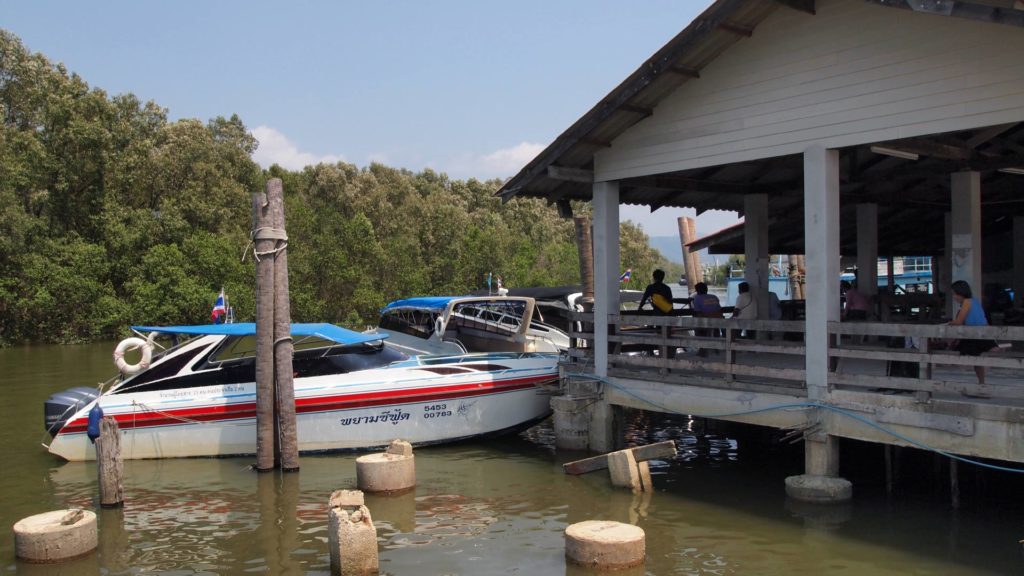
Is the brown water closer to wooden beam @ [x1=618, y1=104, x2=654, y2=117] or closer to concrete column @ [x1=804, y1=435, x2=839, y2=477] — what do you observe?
concrete column @ [x1=804, y1=435, x2=839, y2=477]

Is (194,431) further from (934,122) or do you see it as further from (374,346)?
(934,122)

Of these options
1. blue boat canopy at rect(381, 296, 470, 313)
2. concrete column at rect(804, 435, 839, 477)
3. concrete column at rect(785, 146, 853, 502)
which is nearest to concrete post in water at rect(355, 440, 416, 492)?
concrete column at rect(785, 146, 853, 502)

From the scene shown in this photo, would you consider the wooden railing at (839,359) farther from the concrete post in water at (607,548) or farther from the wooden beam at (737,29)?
the wooden beam at (737,29)

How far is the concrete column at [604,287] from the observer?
40.4ft

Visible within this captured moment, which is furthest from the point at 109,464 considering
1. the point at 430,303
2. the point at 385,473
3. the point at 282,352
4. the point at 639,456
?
the point at 430,303

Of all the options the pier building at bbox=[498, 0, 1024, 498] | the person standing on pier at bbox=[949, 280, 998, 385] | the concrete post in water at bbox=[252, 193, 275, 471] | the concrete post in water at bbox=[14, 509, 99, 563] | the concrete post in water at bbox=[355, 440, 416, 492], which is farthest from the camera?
the concrete post in water at bbox=[252, 193, 275, 471]

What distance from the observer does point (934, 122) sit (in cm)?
879

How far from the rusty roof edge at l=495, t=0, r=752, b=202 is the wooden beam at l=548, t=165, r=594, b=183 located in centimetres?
13

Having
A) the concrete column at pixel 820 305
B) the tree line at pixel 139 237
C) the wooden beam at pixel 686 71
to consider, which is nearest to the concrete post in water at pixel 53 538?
the concrete column at pixel 820 305

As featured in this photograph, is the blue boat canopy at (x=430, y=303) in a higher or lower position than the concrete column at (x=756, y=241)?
lower

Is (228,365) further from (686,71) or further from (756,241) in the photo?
(756,241)

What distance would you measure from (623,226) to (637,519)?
199ft

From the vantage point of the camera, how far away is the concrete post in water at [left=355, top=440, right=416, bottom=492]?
10688mm

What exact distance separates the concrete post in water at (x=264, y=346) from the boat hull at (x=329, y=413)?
1100 mm
